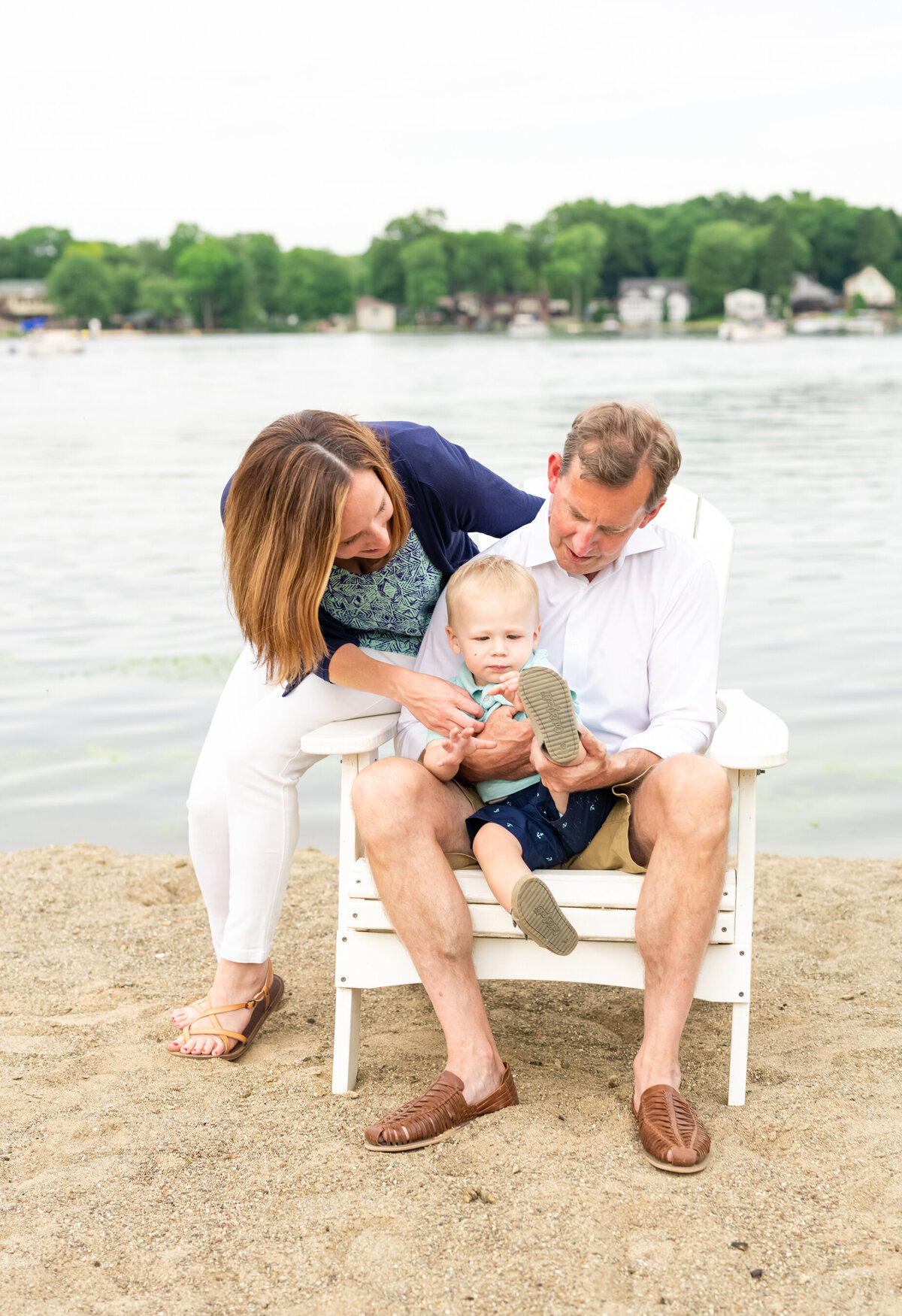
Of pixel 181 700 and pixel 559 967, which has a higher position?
pixel 559 967

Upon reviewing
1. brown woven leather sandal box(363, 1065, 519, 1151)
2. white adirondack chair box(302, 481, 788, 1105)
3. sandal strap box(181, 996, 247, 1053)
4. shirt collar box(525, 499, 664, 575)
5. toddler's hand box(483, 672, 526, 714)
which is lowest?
sandal strap box(181, 996, 247, 1053)

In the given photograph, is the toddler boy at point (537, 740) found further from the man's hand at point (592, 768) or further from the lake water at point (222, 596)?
the lake water at point (222, 596)

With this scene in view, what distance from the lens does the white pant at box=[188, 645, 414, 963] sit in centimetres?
Answer: 268

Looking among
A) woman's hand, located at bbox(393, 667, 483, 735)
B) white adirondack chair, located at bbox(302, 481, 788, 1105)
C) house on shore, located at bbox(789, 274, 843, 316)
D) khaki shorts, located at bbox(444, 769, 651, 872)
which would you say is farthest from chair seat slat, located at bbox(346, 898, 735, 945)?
house on shore, located at bbox(789, 274, 843, 316)

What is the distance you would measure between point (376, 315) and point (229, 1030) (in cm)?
9795

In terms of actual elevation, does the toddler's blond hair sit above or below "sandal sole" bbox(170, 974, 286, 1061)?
above

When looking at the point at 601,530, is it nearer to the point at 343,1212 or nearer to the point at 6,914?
the point at 343,1212

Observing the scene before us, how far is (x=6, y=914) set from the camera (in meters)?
3.62

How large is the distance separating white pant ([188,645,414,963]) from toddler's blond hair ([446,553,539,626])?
300 mm

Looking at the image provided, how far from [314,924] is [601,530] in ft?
5.21

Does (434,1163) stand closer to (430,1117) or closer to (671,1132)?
(430,1117)

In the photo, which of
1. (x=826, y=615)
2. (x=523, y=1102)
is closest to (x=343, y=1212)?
(x=523, y=1102)

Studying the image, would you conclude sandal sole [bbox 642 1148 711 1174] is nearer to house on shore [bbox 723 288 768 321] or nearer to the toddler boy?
the toddler boy

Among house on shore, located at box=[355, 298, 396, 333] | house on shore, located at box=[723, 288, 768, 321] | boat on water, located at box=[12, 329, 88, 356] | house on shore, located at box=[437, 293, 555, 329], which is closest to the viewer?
boat on water, located at box=[12, 329, 88, 356]
